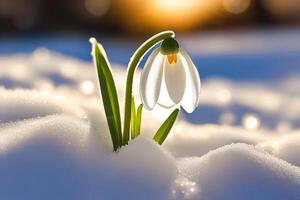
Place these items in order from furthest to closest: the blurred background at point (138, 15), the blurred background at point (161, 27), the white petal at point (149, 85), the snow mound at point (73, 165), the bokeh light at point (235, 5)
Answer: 1. the bokeh light at point (235, 5)
2. the blurred background at point (138, 15)
3. the blurred background at point (161, 27)
4. the white petal at point (149, 85)
5. the snow mound at point (73, 165)

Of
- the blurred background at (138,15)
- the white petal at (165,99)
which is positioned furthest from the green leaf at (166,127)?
the blurred background at (138,15)

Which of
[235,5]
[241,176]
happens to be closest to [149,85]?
[241,176]

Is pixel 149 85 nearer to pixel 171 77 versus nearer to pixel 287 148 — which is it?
pixel 171 77

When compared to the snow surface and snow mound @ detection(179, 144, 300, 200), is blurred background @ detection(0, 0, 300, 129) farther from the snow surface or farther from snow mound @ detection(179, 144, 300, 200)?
snow mound @ detection(179, 144, 300, 200)

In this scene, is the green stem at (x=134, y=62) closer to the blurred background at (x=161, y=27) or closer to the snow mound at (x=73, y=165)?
the snow mound at (x=73, y=165)

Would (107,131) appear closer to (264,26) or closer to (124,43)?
(124,43)

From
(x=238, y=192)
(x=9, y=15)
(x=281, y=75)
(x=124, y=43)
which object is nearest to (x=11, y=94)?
(x=238, y=192)
